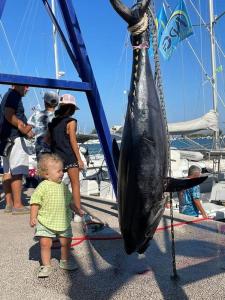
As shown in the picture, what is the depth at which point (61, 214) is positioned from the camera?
3895mm

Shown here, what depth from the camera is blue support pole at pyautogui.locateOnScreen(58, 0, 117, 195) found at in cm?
492

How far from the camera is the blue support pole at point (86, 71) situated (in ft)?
16.1

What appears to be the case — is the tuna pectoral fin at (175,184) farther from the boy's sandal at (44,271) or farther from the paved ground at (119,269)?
the boy's sandal at (44,271)

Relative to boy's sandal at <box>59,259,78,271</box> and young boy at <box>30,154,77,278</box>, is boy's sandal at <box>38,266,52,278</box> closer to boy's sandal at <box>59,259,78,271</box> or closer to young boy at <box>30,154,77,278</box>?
young boy at <box>30,154,77,278</box>

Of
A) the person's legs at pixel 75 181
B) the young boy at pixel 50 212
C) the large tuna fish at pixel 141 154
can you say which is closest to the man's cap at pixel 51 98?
the person's legs at pixel 75 181

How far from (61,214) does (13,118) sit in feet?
7.38

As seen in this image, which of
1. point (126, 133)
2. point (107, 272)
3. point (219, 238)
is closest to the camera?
point (126, 133)

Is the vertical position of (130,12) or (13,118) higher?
(130,12)

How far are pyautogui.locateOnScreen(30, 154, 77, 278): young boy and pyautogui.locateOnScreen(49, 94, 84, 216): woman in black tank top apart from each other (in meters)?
1.13

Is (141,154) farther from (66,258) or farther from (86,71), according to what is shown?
(86,71)

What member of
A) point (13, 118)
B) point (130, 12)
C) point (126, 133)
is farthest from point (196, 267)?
point (13, 118)

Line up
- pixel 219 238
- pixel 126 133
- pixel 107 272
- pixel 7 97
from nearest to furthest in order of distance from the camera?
pixel 126 133, pixel 107 272, pixel 219 238, pixel 7 97

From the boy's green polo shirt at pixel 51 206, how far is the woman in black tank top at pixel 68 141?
117cm

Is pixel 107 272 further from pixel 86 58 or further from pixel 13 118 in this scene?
pixel 13 118
